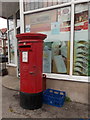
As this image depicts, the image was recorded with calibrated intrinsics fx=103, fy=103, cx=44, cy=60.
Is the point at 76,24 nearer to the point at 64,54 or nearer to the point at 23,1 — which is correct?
the point at 64,54

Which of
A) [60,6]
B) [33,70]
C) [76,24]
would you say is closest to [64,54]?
[76,24]

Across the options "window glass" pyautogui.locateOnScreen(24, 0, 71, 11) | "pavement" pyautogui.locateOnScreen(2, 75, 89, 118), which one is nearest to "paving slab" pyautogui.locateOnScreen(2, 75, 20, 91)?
"pavement" pyautogui.locateOnScreen(2, 75, 89, 118)

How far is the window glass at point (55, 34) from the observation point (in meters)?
3.04

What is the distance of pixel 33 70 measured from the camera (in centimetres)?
236

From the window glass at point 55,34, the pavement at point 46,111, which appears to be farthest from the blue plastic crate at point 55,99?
the window glass at point 55,34

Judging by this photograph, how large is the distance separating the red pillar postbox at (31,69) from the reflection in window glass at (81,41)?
110 centimetres

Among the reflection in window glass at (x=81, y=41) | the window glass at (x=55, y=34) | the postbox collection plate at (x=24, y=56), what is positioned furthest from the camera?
the window glass at (x=55, y=34)

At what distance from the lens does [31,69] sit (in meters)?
2.35

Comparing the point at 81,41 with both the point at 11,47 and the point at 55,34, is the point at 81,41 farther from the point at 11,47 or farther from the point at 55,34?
the point at 11,47

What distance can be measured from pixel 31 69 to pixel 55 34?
1.46 metres

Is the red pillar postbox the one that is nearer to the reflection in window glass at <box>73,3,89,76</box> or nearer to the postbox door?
the postbox door

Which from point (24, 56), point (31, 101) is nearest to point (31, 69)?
point (24, 56)

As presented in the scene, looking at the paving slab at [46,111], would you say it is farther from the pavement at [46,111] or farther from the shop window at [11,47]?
the shop window at [11,47]

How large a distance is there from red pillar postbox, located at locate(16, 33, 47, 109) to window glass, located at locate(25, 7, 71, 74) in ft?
2.91
